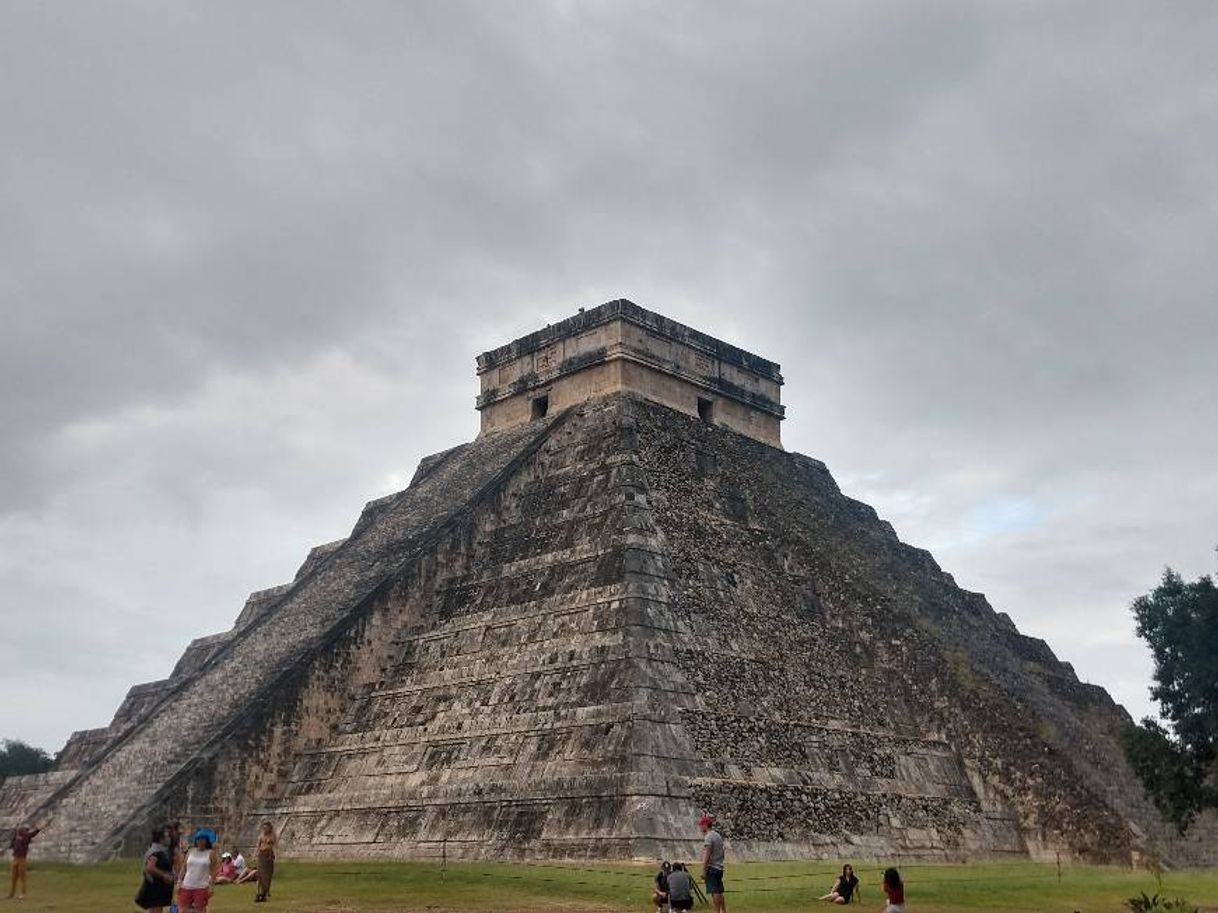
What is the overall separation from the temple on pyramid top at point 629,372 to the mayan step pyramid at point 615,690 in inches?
2.9

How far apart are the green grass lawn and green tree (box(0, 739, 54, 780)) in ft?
105

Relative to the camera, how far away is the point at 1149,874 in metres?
18.9

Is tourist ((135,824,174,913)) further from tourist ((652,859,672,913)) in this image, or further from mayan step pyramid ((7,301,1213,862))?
mayan step pyramid ((7,301,1213,862))

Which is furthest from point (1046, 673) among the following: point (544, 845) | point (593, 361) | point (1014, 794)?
point (544, 845)

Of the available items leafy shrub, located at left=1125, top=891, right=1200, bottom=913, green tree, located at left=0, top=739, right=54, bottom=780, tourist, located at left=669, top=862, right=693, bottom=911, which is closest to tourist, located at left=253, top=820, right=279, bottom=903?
tourist, located at left=669, top=862, right=693, bottom=911

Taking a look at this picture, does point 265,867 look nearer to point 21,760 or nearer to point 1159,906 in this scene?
point 1159,906

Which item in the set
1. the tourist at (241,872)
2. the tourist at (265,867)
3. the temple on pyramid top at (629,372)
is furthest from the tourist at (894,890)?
the temple on pyramid top at (629,372)

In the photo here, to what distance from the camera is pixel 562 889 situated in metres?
14.4

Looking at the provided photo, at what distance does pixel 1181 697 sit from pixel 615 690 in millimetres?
8125

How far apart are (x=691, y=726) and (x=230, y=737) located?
7.02m

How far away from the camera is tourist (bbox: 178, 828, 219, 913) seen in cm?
971

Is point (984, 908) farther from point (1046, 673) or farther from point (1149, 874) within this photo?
point (1046, 673)

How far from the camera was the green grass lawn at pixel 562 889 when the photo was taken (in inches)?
543

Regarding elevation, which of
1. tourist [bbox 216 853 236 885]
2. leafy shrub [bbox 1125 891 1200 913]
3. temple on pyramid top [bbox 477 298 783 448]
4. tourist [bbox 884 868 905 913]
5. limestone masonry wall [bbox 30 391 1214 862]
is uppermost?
temple on pyramid top [bbox 477 298 783 448]
